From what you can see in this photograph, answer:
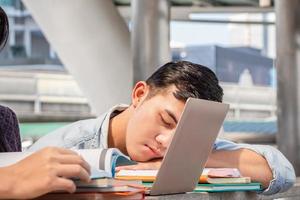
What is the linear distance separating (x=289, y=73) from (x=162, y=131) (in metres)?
4.98

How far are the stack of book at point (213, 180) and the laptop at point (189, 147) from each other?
4 centimetres

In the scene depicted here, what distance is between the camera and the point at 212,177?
135 centimetres

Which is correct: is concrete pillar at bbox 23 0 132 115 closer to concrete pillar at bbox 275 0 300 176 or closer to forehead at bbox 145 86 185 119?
concrete pillar at bbox 275 0 300 176

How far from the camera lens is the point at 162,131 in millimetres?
1604

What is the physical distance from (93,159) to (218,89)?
0.51 meters

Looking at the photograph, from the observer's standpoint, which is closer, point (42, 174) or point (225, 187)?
point (42, 174)

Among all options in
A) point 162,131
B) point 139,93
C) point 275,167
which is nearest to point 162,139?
point 162,131

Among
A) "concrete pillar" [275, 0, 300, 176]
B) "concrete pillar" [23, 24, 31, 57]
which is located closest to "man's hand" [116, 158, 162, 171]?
"concrete pillar" [275, 0, 300, 176]

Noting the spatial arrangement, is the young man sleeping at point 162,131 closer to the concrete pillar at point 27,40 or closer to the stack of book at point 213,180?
the stack of book at point 213,180

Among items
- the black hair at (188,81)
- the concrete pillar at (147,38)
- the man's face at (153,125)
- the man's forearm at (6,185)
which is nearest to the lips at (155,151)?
the man's face at (153,125)

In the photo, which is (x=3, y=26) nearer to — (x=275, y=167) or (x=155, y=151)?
(x=155, y=151)

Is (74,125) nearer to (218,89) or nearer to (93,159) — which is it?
(218,89)

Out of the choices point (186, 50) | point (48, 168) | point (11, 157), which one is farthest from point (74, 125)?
point (186, 50)

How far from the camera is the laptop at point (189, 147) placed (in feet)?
3.86
